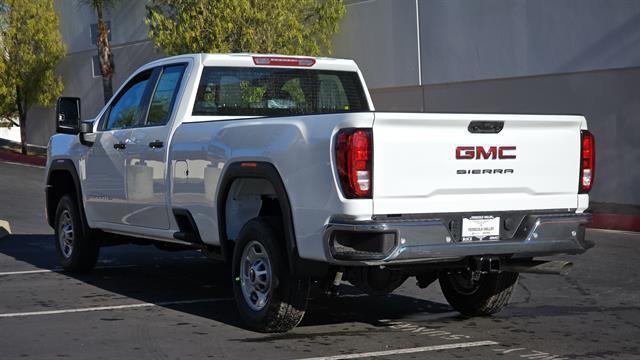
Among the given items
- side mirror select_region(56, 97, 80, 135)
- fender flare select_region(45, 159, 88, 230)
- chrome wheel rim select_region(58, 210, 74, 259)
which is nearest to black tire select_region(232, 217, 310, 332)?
side mirror select_region(56, 97, 80, 135)

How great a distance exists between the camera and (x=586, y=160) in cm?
740

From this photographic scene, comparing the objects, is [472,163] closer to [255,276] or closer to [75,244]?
[255,276]

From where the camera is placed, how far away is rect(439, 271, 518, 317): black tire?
7.96 meters

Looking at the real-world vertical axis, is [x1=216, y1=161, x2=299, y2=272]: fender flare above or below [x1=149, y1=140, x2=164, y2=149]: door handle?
below

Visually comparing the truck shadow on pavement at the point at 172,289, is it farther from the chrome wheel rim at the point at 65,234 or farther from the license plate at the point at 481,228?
the license plate at the point at 481,228

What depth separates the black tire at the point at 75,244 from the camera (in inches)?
410

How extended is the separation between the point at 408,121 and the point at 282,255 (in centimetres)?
132

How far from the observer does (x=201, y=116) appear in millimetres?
8617

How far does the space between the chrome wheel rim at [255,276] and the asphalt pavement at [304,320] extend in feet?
0.82

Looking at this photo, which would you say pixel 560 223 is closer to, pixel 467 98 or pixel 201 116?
pixel 201 116

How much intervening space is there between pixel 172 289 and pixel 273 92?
2.13 m

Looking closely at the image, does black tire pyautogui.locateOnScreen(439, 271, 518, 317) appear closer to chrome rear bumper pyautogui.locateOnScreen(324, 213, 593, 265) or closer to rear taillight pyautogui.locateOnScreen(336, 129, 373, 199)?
chrome rear bumper pyautogui.locateOnScreen(324, 213, 593, 265)

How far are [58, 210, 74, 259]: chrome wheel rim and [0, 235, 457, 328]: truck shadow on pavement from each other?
236 millimetres

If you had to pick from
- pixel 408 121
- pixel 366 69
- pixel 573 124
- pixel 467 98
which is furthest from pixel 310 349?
pixel 366 69
